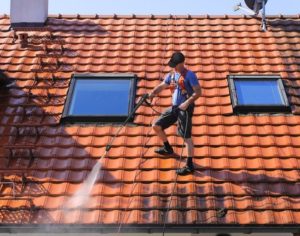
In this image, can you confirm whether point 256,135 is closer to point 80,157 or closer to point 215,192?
point 215,192

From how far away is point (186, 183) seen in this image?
238 inches

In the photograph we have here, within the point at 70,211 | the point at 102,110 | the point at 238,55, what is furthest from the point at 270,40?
the point at 70,211

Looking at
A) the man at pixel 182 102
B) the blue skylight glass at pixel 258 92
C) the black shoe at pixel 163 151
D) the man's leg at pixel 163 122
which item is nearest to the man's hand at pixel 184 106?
the man at pixel 182 102

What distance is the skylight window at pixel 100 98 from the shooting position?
7141 millimetres

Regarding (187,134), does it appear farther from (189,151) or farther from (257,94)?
(257,94)

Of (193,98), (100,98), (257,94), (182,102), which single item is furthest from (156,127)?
(257,94)

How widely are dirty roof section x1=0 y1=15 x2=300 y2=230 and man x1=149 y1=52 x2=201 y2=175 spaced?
34 cm

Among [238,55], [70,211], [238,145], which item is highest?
[238,55]

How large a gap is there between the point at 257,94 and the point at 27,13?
199 inches

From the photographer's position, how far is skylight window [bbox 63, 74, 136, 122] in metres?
7.14

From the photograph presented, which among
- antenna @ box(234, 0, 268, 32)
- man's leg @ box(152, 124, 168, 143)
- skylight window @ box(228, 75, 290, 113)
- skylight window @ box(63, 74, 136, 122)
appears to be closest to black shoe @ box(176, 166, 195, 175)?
man's leg @ box(152, 124, 168, 143)

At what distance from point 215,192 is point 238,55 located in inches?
134

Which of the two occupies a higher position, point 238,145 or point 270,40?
point 270,40

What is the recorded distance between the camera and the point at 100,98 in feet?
24.6
